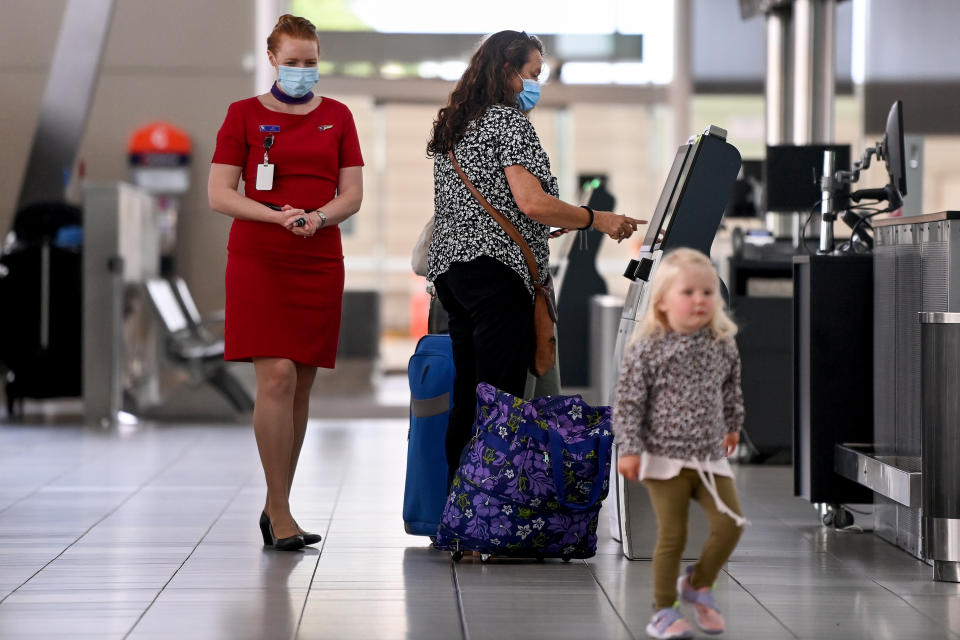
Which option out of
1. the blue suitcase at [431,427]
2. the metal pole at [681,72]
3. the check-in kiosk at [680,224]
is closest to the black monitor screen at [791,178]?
the check-in kiosk at [680,224]

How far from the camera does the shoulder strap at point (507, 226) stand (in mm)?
3717

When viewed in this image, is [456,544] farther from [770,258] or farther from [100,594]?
[770,258]

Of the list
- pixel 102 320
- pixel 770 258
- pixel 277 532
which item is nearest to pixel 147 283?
pixel 102 320

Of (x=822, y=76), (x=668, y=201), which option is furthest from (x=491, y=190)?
(x=822, y=76)

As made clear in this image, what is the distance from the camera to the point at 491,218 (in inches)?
147

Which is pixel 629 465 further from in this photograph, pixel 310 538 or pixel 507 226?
pixel 310 538

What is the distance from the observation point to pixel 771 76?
31.3ft

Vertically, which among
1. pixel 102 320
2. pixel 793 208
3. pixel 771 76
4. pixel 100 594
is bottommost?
pixel 100 594

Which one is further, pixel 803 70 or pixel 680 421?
pixel 803 70

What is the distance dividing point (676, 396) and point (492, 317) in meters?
0.95

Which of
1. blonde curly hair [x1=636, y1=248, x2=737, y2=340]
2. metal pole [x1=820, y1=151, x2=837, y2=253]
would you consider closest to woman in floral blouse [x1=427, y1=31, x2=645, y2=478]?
blonde curly hair [x1=636, y1=248, x2=737, y2=340]

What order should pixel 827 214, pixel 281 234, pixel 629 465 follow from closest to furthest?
pixel 629 465
pixel 281 234
pixel 827 214

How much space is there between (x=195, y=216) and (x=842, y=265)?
7062mm

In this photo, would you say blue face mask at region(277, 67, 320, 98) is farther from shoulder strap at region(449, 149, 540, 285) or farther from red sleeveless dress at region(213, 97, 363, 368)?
shoulder strap at region(449, 149, 540, 285)
